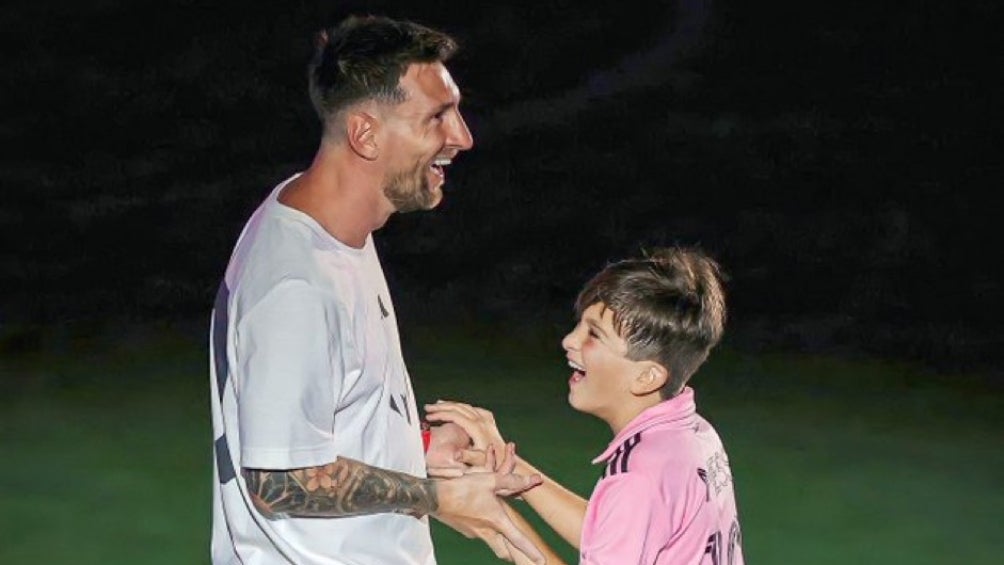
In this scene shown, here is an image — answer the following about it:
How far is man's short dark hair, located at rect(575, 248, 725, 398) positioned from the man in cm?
37

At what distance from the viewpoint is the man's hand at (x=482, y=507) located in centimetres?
359

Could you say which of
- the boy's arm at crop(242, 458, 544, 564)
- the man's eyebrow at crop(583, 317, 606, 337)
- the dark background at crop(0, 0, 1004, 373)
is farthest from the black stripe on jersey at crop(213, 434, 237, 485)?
the dark background at crop(0, 0, 1004, 373)

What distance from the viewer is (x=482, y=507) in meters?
3.60

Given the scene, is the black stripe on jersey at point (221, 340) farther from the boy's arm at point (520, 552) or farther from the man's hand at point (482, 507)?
the boy's arm at point (520, 552)

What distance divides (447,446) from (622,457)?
0.60 metres

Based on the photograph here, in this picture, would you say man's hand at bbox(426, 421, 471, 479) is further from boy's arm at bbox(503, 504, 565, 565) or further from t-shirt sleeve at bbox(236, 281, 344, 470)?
t-shirt sleeve at bbox(236, 281, 344, 470)

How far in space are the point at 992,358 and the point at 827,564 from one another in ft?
11.3

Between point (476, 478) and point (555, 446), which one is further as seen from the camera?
point (555, 446)

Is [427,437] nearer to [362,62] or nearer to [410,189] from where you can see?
[410,189]

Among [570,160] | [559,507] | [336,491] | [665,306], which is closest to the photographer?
[336,491]

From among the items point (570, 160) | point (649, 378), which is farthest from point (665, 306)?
point (570, 160)

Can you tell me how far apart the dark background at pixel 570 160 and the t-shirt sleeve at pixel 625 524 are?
6.39 m

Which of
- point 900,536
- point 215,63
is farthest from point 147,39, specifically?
point 900,536

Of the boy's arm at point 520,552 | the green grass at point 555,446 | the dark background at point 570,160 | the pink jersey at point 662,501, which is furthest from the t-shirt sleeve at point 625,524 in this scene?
the dark background at point 570,160
